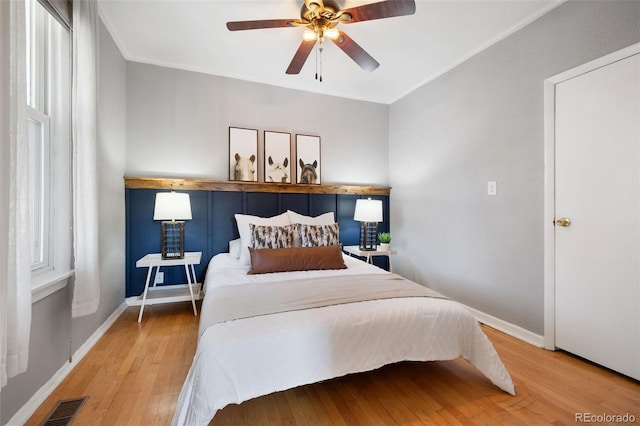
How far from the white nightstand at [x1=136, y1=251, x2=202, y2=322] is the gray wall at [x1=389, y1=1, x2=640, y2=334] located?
263 centimetres

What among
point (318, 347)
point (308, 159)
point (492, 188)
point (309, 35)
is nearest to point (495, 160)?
point (492, 188)

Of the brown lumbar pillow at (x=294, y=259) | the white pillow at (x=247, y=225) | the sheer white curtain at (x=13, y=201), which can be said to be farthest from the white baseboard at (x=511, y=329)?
the sheer white curtain at (x=13, y=201)

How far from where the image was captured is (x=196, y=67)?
3.01 m

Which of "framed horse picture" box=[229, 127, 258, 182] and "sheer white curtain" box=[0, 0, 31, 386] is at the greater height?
"framed horse picture" box=[229, 127, 258, 182]

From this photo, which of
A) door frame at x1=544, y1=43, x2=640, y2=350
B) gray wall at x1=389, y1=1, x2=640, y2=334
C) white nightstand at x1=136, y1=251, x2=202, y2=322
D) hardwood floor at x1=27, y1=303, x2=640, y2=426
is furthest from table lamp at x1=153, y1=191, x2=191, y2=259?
door frame at x1=544, y1=43, x2=640, y2=350

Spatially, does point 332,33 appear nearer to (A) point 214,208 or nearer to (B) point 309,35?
(B) point 309,35

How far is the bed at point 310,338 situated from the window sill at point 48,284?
0.85 m

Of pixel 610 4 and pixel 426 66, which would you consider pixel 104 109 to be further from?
pixel 610 4

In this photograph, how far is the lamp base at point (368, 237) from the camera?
10.9 feet

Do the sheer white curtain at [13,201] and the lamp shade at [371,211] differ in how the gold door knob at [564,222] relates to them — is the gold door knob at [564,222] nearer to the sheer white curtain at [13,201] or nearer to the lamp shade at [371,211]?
the lamp shade at [371,211]

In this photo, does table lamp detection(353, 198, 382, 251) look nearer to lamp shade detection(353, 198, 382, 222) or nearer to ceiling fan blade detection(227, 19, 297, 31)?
lamp shade detection(353, 198, 382, 222)

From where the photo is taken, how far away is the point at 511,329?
7.66ft

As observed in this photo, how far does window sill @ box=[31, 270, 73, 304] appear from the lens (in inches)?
55.5

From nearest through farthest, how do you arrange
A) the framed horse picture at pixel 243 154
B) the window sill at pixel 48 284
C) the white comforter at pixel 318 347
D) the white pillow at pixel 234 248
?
the white comforter at pixel 318 347
the window sill at pixel 48 284
the white pillow at pixel 234 248
the framed horse picture at pixel 243 154
